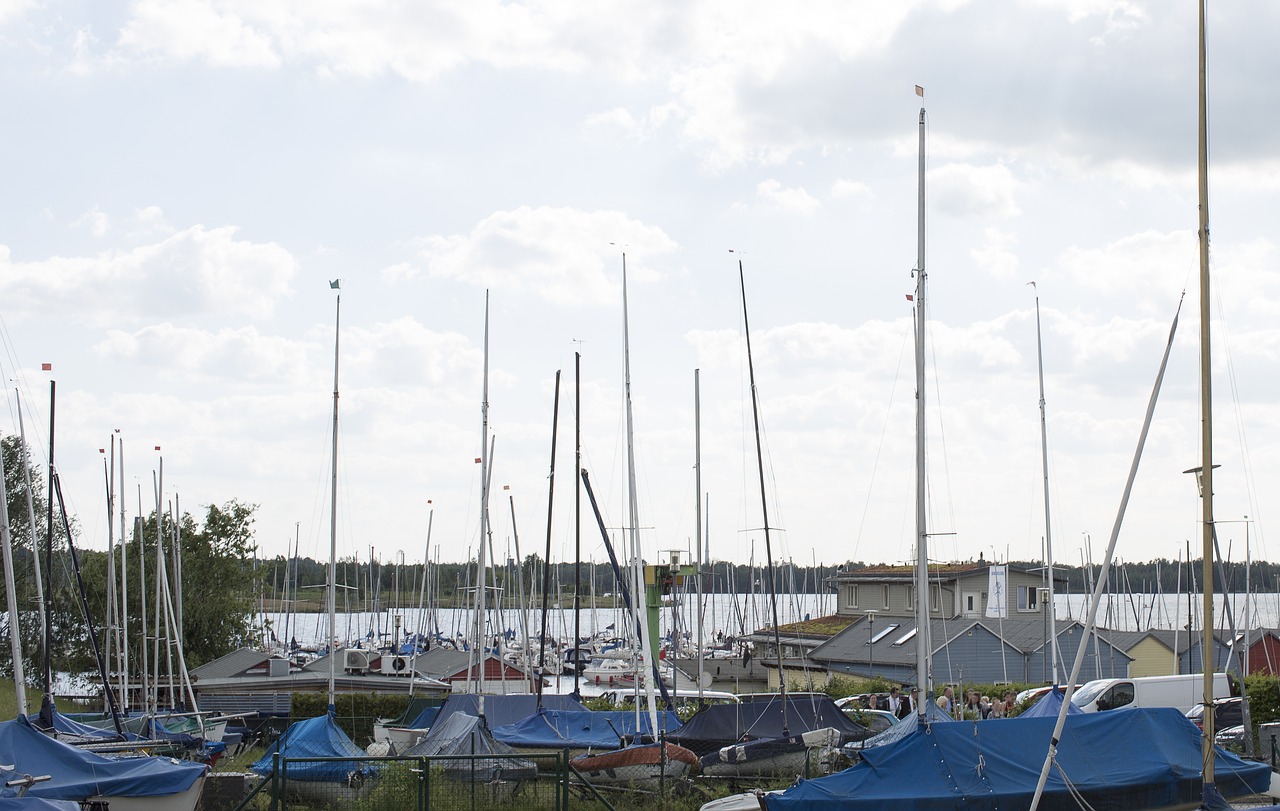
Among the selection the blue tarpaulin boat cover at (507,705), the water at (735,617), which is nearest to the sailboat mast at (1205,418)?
the blue tarpaulin boat cover at (507,705)

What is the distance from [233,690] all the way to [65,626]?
1715 cm

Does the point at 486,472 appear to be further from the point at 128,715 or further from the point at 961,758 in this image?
the point at 961,758

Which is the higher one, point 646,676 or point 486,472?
point 486,472

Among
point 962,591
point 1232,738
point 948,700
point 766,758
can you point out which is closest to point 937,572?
point 962,591

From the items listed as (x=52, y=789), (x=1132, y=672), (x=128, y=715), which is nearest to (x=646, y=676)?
(x=52, y=789)

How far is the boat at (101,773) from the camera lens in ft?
73.6

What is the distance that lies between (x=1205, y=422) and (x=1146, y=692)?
77.7 ft

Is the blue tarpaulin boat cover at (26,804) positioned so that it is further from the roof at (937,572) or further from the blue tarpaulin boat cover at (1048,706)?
the roof at (937,572)

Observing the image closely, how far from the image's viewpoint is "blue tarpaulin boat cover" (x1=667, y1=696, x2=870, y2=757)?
30.0 metres

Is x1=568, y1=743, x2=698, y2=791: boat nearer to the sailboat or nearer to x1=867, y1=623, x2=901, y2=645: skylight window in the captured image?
the sailboat

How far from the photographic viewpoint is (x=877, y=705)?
4038 centimetres

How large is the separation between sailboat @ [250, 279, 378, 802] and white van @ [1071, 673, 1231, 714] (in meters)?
21.4

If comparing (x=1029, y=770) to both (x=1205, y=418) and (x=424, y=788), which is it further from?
(x=424, y=788)

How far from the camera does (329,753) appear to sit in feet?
95.9
